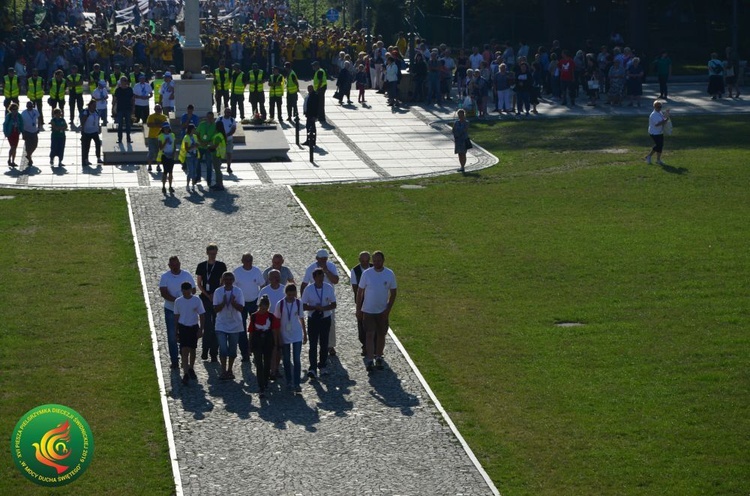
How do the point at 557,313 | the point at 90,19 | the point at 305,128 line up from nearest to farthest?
the point at 557,313 → the point at 305,128 → the point at 90,19

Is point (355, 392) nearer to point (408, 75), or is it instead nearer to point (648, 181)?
point (648, 181)

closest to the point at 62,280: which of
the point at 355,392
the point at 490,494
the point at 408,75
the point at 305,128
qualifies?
the point at 355,392

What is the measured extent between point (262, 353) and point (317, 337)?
1073 mm

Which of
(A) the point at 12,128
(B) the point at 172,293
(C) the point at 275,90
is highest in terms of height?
(C) the point at 275,90

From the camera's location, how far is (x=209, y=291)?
1775 cm

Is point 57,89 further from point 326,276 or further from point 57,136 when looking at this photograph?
point 326,276

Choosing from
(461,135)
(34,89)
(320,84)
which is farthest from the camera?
(320,84)

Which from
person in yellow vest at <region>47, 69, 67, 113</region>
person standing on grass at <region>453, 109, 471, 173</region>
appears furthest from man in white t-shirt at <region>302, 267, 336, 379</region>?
person in yellow vest at <region>47, 69, 67, 113</region>

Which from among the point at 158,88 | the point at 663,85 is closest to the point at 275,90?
the point at 158,88

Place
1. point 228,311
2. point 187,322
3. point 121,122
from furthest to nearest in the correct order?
point 121,122 < point 228,311 < point 187,322

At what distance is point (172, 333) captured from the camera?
1706cm

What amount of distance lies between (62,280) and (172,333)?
5401mm

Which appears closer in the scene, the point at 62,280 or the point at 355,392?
the point at 355,392

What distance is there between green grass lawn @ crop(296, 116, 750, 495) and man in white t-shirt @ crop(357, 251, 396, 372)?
27.0 inches
